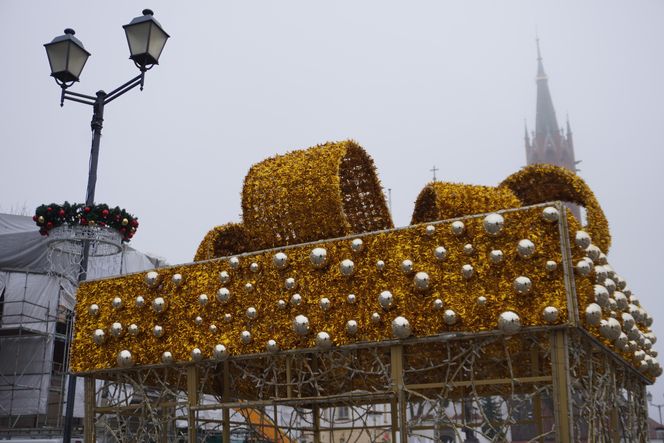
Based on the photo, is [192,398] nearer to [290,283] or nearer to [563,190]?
[290,283]

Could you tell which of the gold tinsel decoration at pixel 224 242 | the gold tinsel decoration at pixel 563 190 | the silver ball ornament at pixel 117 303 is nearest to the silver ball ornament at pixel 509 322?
the gold tinsel decoration at pixel 563 190

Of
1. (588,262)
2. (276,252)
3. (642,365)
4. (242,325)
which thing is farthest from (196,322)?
(642,365)

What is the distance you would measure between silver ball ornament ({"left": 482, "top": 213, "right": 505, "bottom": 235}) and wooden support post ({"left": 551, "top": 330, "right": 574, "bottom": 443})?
127 centimetres

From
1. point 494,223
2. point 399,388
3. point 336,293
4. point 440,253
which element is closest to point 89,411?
point 336,293

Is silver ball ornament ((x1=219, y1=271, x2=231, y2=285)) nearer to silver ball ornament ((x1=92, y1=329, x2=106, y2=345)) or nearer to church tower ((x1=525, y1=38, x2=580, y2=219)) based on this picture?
silver ball ornament ((x1=92, y1=329, x2=106, y2=345))

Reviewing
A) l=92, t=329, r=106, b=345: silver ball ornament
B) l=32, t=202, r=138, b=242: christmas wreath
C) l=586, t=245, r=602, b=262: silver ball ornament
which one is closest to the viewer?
l=586, t=245, r=602, b=262: silver ball ornament

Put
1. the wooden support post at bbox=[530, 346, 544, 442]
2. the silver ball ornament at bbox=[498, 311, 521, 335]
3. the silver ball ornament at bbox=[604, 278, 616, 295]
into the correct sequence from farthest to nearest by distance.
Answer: the wooden support post at bbox=[530, 346, 544, 442] → the silver ball ornament at bbox=[604, 278, 616, 295] → the silver ball ornament at bbox=[498, 311, 521, 335]

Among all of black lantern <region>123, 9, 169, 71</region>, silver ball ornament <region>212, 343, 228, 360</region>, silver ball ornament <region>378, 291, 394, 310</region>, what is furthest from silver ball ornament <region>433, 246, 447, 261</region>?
black lantern <region>123, 9, 169, 71</region>

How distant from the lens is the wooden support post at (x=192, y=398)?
938 cm

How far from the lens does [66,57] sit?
9945 millimetres

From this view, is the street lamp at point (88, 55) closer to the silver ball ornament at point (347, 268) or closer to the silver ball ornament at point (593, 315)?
the silver ball ornament at point (347, 268)

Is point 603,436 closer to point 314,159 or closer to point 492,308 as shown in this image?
point 492,308

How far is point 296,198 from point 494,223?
106 inches

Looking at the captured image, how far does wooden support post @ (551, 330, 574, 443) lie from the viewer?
7305 millimetres
